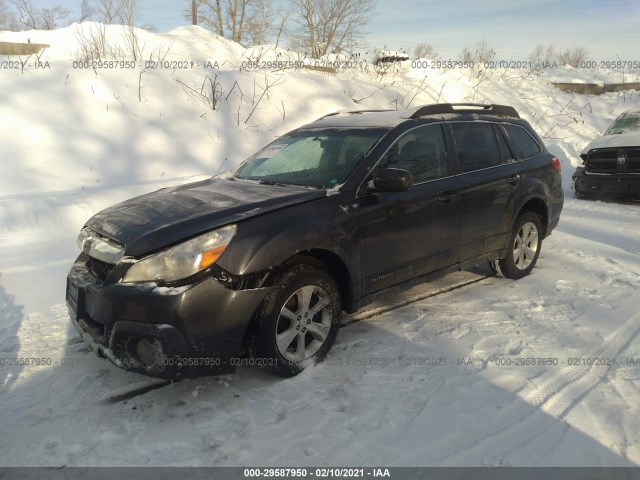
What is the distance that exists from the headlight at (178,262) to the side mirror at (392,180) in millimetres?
1263

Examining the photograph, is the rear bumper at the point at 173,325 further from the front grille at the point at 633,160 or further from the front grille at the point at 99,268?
the front grille at the point at 633,160

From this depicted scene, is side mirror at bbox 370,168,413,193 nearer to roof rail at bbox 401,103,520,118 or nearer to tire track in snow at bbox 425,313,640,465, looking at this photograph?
roof rail at bbox 401,103,520,118

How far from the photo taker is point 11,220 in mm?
6332

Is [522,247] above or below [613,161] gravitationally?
below

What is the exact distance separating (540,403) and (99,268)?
9.26ft

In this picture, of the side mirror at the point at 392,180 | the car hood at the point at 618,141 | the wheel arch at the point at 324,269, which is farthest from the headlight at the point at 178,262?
the car hood at the point at 618,141

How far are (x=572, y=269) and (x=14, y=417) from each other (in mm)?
5269

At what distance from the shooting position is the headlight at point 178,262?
108 inches

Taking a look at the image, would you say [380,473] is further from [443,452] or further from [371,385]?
[371,385]

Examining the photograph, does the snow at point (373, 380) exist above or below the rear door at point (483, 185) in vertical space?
Answer: below

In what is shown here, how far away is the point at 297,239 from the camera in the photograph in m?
3.07

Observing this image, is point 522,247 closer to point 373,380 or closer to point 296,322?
point 373,380

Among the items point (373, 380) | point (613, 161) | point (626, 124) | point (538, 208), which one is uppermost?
point (626, 124)

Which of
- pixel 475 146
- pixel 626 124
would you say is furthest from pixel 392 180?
pixel 626 124
